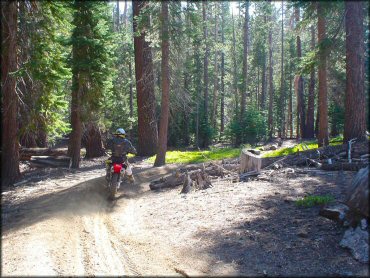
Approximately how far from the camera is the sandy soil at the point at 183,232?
237 inches

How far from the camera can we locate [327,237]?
6.52 metres

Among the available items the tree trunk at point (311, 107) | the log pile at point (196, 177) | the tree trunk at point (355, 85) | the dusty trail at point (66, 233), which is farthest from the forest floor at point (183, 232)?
the tree trunk at point (311, 107)

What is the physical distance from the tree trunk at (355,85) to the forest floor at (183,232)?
10.5ft

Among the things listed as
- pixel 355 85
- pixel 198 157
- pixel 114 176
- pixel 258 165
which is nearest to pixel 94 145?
pixel 198 157

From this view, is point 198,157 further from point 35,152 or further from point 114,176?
point 114,176

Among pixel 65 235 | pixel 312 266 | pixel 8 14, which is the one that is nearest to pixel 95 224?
pixel 65 235

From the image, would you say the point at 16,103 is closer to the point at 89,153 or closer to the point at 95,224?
the point at 95,224

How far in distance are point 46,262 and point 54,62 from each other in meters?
9.27

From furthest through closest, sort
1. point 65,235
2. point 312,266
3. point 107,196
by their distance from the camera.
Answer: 1. point 107,196
2. point 65,235
3. point 312,266

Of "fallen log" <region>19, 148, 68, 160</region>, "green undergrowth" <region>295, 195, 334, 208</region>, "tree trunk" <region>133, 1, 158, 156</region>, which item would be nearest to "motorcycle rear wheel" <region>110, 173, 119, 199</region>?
"green undergrowth" <region>295, 195, 334, 208</region>

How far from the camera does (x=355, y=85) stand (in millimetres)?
13250

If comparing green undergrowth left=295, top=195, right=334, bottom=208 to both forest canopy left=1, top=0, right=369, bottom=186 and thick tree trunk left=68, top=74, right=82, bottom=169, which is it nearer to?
forest canopy left=1, top=0, right=369, bottom=186

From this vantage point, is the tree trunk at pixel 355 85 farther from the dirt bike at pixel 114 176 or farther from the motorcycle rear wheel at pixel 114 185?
the motorcycle rear wheel at pixel 114 185

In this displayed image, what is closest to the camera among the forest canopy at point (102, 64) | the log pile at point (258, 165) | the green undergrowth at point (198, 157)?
the log pile at point (258, 165)
